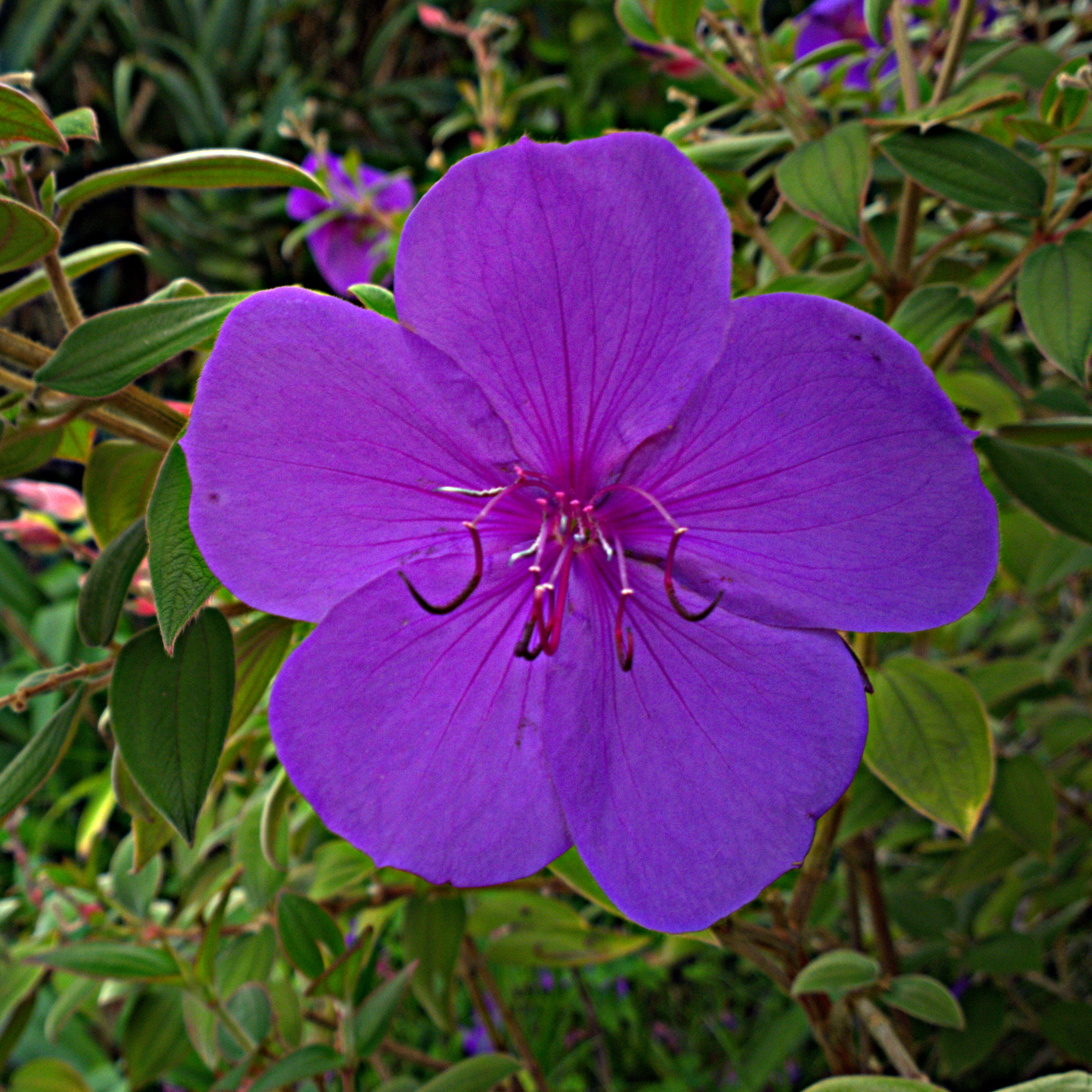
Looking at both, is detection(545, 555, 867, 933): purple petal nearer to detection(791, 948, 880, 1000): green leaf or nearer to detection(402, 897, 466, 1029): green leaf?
detection(791, 948, 880, 1000): green leaf

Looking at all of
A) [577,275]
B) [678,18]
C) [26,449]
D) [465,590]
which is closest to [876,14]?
[678,18]

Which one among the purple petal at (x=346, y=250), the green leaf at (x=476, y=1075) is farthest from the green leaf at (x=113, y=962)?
the purple petal at (x=346, y=250)

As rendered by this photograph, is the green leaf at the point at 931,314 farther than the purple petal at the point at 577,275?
Yes

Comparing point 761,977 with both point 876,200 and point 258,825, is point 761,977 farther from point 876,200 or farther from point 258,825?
point 876,200

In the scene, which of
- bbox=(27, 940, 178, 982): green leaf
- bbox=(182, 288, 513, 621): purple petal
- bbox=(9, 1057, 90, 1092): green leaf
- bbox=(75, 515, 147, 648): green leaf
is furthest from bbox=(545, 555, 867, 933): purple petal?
bbox=(9, 1057, 90, 1092): green leaf

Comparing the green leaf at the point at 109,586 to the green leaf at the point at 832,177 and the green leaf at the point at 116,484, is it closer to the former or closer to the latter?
the green leaf at the point at 116,484

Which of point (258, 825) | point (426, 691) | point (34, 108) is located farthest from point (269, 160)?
point (258, 825)

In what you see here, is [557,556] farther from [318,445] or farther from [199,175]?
[199,175]
